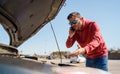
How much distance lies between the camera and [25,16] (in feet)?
14.3

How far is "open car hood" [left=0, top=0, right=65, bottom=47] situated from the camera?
3.73 m

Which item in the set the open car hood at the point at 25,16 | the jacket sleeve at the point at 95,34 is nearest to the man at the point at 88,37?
the jacket sleeve at the point at 95,34

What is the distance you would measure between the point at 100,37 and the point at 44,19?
87 centimetres

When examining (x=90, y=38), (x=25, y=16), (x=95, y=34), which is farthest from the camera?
(x=90, y=38)

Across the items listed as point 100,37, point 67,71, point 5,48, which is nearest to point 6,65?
point 67,71

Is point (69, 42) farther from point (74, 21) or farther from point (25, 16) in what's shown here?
point (25, 16)

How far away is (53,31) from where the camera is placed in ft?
12.8

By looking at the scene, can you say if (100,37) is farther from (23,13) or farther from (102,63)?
(23,13)

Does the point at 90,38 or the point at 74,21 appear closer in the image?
the point at 74,21

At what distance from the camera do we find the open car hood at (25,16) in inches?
147

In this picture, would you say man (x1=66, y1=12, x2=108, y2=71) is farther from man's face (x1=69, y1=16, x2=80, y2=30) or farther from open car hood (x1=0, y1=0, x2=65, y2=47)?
open car hood (x1=0, y1=0, x2=65, y2=47)

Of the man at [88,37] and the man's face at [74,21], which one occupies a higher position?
the man's face at [74,21]

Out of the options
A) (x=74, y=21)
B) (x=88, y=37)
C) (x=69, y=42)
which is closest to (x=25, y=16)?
(x=74, y=21)

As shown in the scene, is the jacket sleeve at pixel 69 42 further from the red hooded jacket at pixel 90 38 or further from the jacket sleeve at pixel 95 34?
the jacket sleeve at pixel 95 34
